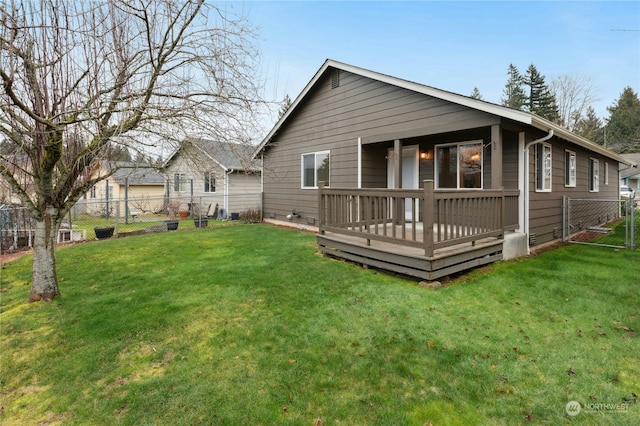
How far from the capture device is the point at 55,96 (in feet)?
11.8

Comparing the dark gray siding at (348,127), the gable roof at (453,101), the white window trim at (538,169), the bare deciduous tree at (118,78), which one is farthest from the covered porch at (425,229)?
the bare deciduous tree at (118,78)

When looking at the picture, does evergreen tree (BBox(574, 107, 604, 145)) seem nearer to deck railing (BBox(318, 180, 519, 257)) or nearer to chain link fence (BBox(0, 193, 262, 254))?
chain link fence (BBox(0, 193, 262, 254))

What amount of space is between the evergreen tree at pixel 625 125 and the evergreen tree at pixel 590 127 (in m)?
0.86

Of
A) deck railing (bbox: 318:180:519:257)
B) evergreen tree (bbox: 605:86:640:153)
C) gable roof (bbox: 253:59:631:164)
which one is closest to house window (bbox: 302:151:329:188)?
gable roof (bbox: 253:59:631:164)

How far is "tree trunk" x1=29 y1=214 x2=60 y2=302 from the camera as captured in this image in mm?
4246

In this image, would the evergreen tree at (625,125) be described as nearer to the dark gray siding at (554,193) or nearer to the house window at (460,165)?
the dark gray siding at (554,193)

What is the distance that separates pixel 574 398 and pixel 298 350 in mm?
2215

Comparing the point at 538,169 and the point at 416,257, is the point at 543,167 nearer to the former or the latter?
the point at 538,169

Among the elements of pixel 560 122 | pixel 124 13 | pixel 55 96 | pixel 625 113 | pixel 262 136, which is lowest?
pixel 262 136

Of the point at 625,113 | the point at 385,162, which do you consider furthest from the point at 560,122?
Result: the point at 385,162

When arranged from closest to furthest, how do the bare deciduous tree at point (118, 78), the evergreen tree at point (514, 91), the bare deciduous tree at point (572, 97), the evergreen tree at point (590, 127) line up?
the bare deciduous tree at point (118, 78) < the bare deciduous tree at point (572, 97) < the evergreen tree at point (590, 127) < the evergreen tree at point (514, 91)

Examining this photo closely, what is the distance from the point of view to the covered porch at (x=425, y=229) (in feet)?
15.7

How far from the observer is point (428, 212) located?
457cm

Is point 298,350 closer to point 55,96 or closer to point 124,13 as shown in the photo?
point 55,96
